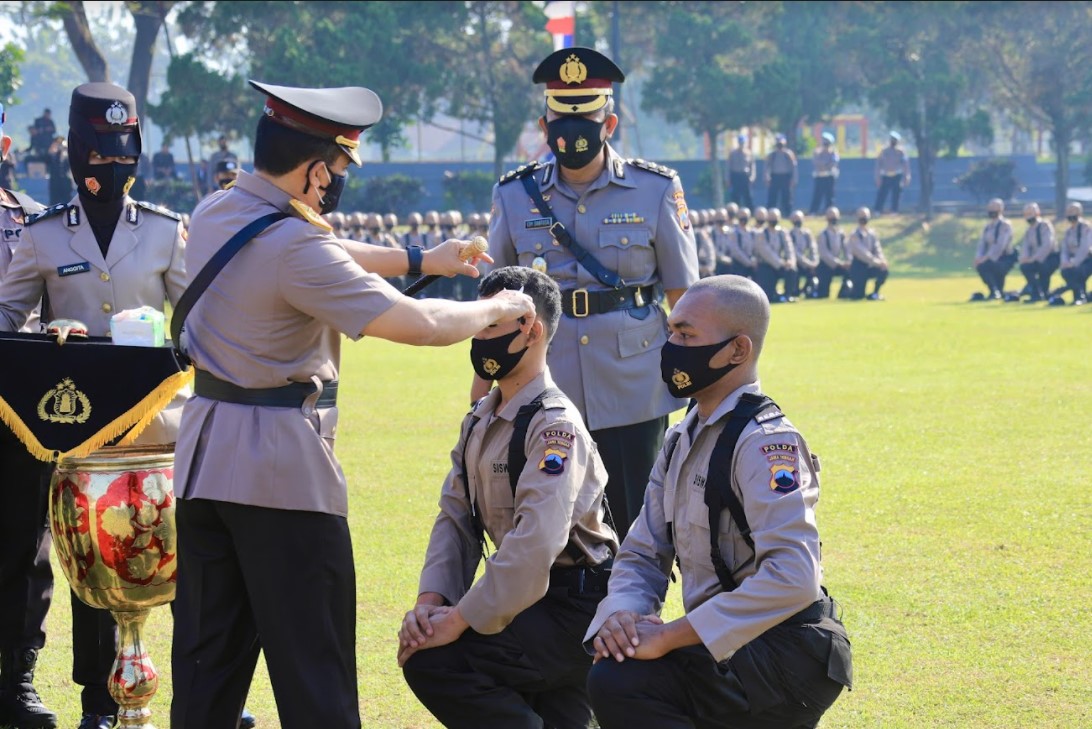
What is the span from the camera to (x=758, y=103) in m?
42.3

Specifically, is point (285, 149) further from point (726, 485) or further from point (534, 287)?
point (726, 485)

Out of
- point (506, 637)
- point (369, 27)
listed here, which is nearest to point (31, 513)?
point (506, 637)

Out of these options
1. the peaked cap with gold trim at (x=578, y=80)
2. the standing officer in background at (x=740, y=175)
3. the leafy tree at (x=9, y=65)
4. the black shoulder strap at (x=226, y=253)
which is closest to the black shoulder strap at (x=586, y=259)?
the peaked cap with gold trim at (x=578, y=80)

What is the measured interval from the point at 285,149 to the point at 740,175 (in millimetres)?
37077

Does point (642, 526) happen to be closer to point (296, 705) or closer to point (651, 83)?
point (296, 705)

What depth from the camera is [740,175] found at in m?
40.3

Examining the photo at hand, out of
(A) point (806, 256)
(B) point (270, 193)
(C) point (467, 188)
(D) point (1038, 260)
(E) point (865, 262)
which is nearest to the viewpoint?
(B) point (270, 193)

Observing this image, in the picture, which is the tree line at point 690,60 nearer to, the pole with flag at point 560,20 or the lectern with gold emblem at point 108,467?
the pole with flag at point 560,20

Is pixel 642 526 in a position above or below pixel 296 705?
above

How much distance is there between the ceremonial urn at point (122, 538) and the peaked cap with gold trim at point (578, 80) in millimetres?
1996

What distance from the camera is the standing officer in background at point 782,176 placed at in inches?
1545

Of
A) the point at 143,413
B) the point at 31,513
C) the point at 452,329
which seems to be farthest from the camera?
the point at 31,513

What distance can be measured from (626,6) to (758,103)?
509 cm

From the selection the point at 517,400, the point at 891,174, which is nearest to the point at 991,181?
the point at 891,174
